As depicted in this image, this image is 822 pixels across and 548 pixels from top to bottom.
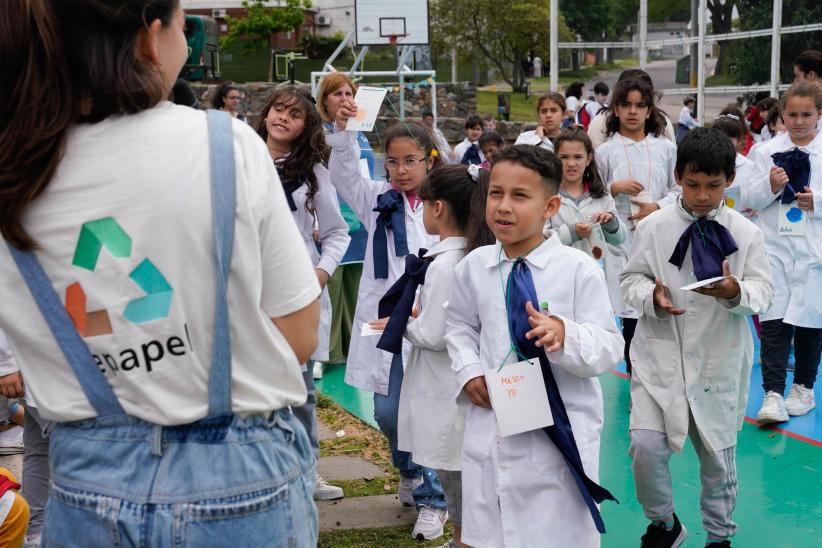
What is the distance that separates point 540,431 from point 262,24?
117 ft

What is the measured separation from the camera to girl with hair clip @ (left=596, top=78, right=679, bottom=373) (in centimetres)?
598

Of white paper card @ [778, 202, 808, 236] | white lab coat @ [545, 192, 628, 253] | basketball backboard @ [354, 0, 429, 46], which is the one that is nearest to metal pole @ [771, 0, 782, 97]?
basketball backboard @ [354, 0, 429, 46]

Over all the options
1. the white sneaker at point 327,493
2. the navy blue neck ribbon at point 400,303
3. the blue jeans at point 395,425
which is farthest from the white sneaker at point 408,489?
the navy blue neck ribbon at point 400,303

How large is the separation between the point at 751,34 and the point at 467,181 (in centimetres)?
1195

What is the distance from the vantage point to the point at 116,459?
5.27 ft

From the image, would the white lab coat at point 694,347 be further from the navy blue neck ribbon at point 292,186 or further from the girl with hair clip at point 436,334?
the navy blue neck ribbon at point 292,186

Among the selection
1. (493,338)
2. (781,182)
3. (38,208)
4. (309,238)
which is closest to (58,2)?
(38,208)

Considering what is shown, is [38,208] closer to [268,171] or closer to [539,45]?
[268,171]

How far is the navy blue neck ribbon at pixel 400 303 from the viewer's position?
3.71 m

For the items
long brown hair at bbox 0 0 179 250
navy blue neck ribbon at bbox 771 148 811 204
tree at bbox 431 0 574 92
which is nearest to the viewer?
long brown hair at bbox 0 0 179 250

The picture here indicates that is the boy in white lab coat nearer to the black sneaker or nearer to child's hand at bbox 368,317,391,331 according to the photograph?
the black sneaker

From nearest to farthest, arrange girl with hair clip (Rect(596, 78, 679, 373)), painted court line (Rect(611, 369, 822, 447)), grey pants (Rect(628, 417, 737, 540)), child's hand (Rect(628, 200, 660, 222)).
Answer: grey pants (Rect(628, 417, 737, 540)), painted court line (Rect(611, 369, 822, 447)), child's hand (Rect(628, 200, 660, 222)), girl with hair clip (Rect(596, 78, 679, 373))

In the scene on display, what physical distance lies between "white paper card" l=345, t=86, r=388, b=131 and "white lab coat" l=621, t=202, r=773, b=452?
4.48ft

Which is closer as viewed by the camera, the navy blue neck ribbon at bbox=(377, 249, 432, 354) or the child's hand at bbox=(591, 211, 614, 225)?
the navy blue neck ribbon at bbox=(377, 249, 432, 354)
